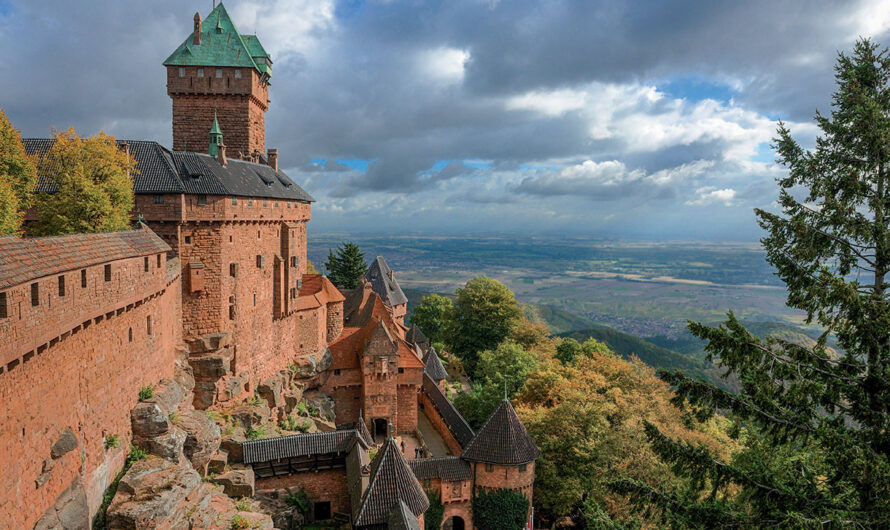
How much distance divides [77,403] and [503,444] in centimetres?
1837

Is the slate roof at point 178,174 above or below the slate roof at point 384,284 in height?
above

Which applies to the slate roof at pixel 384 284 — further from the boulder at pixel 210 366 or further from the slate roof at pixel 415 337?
the boulder at pixel 210 366

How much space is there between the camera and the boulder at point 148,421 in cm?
1823

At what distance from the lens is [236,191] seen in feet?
85.7

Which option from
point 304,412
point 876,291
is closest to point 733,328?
point 876,291

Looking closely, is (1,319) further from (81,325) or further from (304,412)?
(304,412)

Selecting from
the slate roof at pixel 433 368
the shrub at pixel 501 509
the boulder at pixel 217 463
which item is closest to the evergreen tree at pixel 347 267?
the slate roof at pixel 433 368

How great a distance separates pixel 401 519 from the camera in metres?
20.4

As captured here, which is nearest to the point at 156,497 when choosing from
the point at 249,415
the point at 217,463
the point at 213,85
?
the point at 217,463

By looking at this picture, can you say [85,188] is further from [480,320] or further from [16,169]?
[480,320]

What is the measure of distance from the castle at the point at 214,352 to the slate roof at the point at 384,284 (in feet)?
32.6

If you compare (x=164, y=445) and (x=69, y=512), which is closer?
(x=69, y=512)

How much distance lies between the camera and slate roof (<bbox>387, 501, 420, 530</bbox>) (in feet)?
66.1

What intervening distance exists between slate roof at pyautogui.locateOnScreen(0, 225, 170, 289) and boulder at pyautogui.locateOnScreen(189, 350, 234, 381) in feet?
24.3
